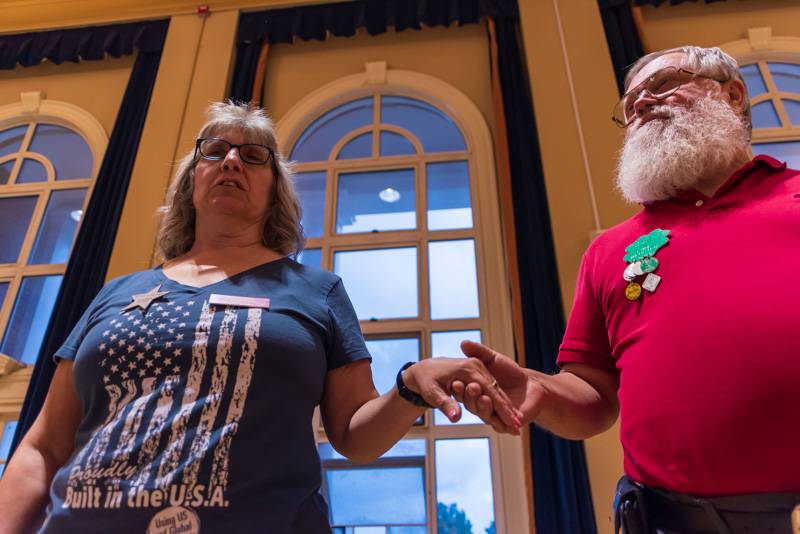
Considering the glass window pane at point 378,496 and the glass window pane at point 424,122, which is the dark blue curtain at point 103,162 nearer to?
the glass window pane at point 378,496

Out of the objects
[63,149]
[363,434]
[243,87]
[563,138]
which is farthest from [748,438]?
[63,149]

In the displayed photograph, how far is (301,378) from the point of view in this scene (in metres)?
0.92

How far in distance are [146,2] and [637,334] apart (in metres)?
4.24

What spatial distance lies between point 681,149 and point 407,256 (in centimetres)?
196

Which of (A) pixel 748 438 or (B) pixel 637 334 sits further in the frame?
(B) pixel 637 334

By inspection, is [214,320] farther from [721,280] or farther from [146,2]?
[146,2]

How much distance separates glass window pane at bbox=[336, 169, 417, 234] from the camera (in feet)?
10.4

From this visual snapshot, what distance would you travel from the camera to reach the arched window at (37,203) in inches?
126

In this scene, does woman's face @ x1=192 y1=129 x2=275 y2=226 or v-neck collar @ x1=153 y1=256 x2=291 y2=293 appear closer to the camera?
v-neck collar @ x1=153 y1=256 x2=291 y2=293

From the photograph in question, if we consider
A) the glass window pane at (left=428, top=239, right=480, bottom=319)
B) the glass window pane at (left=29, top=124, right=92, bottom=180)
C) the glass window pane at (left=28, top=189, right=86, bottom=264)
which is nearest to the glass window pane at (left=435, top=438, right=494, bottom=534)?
the glass window pane at (left=428, top=239, right=480, bottom=319)

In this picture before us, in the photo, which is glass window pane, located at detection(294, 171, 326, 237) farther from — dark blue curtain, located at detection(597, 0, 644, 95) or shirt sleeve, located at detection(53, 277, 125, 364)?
shirt sleeve, located at detection(53, 277, 125, 364)

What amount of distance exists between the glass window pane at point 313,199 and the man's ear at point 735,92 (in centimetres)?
224

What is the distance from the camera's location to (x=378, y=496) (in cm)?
251

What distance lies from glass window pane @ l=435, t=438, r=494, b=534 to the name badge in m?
1.79
